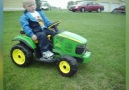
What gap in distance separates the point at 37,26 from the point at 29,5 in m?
0.12

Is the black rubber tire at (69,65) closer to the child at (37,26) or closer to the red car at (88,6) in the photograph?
the child at (37,26)

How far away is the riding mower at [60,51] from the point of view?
43.5 inches

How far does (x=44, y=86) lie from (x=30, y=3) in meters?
0.35

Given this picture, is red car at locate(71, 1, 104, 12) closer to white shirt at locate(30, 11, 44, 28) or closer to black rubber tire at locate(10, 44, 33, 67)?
white shirt at locate(30, 11, 44, 28)

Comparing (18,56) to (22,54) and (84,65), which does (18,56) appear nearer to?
(22,54)

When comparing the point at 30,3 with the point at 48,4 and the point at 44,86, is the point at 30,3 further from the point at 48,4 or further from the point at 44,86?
the point at 44,86

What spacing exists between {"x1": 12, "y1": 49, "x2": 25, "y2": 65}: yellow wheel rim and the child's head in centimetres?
21

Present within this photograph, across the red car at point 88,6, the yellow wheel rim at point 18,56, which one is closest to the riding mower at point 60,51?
the yellow wheel rim at point 18,56

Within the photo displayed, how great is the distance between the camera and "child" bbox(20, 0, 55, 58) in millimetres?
1121

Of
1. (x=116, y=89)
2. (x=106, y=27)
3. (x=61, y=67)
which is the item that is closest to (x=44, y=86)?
(x=61, y=67)

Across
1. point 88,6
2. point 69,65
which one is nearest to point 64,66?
point 69,65

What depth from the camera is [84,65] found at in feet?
3.95

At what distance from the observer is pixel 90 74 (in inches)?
43.9

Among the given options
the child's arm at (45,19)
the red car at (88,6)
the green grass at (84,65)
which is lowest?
the green grass at (84,65)
